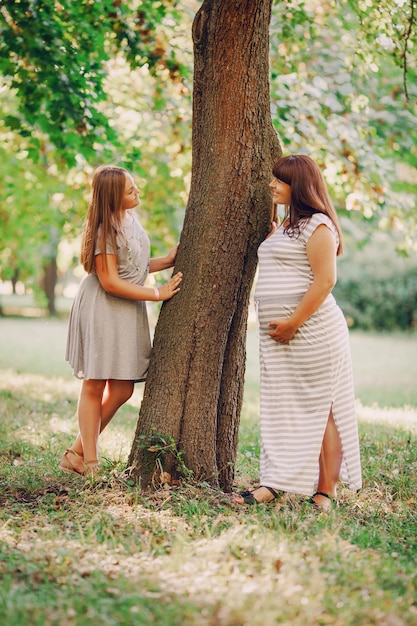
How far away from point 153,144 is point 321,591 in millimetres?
9609

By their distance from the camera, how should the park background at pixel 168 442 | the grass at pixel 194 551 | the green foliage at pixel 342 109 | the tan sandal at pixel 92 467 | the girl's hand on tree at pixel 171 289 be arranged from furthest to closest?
the green foliage at pixel 342 109, the tan sandal at pixel 92 467, the girl's hand on tree at pixel 171 289, the park background at pixel 168 442, the grass at pixel 194 551

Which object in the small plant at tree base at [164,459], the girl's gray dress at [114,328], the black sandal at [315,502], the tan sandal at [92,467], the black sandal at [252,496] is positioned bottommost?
the black sandal at [315,502]

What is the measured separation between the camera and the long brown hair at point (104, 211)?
15.5 ft

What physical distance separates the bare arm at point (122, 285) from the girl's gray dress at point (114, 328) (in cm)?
11

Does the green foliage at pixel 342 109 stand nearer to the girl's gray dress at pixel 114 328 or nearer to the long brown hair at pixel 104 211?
the long brown hair at pixel 104 211

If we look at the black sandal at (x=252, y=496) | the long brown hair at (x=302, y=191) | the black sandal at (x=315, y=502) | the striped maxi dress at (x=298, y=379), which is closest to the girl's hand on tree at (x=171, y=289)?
the striped maxi dress at (x=298, y=379)

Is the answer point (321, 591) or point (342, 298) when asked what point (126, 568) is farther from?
point (342, 298)

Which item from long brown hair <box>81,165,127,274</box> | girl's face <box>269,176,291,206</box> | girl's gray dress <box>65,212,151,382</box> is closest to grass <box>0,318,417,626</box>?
girl's gray dress <box>65,212,151,382</box>

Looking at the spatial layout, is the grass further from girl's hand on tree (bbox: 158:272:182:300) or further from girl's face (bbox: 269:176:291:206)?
girl's face (bbox: 269:176:291:206)

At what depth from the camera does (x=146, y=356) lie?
4.92m

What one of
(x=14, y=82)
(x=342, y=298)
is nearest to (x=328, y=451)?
(x=14, y=82)

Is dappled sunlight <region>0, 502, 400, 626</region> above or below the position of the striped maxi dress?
below

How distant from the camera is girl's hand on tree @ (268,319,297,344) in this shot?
4.42 meters

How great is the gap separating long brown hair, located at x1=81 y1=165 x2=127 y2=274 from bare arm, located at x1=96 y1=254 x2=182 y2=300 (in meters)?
0.08
